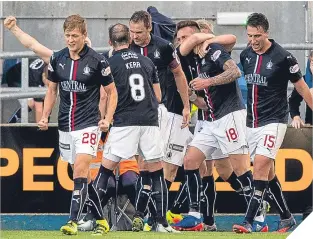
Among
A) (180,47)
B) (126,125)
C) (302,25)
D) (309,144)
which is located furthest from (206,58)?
(302,25)

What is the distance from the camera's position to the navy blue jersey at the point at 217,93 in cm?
1511

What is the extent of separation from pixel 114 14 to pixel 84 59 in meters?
5.58

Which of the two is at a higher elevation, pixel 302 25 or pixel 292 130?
pixel 302 25

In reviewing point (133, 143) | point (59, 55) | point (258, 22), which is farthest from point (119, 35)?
point (258, 22)

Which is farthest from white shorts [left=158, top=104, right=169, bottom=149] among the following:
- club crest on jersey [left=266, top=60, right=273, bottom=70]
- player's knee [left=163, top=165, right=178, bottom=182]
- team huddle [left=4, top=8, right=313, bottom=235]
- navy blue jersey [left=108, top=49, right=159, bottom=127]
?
club crest on jersey [left=266, top=60, right=273, bottom=70]

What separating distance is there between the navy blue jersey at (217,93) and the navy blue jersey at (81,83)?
1.45 metres

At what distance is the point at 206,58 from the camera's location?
1515 cm

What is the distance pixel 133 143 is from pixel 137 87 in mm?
608

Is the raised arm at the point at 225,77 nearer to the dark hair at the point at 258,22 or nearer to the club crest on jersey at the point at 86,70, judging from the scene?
the dark hair at the point at 258,22

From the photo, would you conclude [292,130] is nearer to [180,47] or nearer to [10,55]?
[180,47]

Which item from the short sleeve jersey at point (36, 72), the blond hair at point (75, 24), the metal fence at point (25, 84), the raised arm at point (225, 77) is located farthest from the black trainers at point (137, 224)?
the short sleeve jersey at point (36, 72)

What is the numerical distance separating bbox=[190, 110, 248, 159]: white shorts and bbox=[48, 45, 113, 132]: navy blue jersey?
1530 millimetres

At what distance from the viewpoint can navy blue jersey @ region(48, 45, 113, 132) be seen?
14.2 m

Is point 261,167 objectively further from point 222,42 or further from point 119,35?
point 119,35
